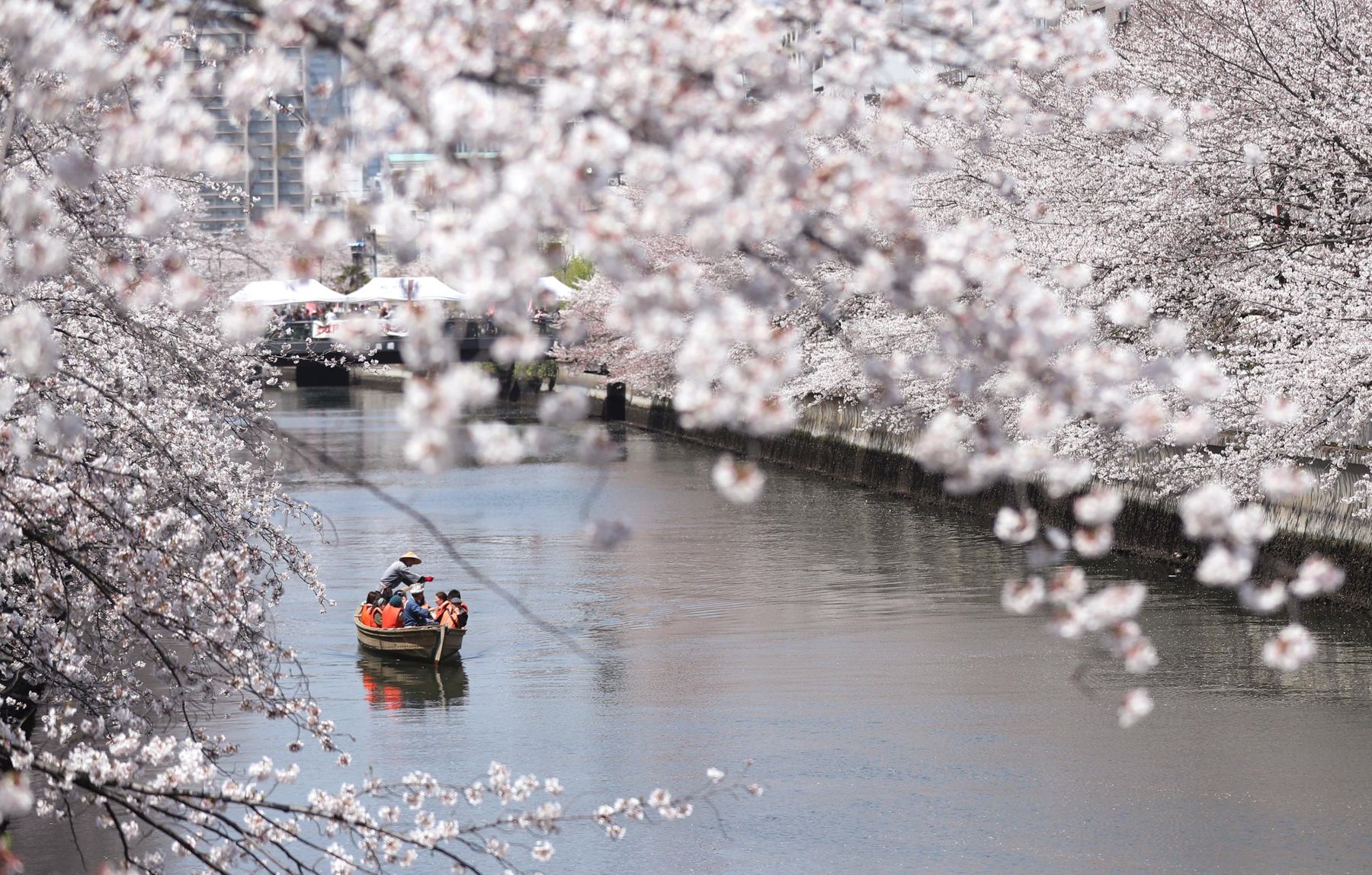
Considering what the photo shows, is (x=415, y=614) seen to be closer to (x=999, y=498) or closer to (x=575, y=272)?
(x=999, y=498)

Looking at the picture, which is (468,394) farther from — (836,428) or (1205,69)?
(836,428)

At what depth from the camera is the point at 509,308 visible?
2.81 m

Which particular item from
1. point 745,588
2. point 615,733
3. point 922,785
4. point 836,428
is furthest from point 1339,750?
point 836,428

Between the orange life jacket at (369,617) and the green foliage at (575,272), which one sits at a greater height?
the green foliage at (575,272)

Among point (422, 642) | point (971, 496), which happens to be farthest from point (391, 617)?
point (971, 496)

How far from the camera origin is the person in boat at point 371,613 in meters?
18.1

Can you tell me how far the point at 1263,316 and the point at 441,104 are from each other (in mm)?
16458

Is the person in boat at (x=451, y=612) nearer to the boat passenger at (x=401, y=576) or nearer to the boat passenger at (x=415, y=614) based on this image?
the boat passenger at (x=415, y=614)

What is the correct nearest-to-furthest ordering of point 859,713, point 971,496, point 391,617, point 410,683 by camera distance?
point 859,713 < point 410,683 < point 391,617 < point 971,496

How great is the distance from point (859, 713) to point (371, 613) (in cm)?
583

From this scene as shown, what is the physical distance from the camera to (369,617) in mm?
18203

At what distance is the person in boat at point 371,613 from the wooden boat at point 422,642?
0.11 m

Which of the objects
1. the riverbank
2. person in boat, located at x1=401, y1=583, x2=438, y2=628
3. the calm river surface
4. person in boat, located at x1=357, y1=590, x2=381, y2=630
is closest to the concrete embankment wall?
the riverbank

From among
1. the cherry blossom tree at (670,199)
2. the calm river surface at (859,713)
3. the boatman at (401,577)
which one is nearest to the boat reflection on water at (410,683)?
the calm river surface at (859,713)
